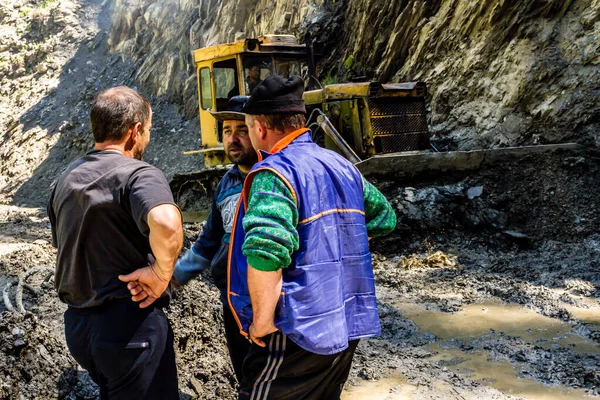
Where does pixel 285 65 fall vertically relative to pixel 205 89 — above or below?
above

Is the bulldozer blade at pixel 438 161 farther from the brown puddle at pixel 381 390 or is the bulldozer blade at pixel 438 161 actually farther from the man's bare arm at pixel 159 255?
the man's bare arm at pixel 159 255

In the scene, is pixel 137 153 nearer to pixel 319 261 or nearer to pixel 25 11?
pixel 319 261

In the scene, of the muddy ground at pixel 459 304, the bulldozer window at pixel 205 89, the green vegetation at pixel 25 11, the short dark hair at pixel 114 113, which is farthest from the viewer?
the green vegetation at pixel 25 11

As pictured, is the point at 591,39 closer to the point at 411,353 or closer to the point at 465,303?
the point at 465,303

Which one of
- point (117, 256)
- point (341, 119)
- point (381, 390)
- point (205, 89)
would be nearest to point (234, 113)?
point (117, 256)

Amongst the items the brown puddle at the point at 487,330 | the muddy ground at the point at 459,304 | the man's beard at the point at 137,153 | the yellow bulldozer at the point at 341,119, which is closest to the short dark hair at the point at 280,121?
the man's beard at the point at 137,153

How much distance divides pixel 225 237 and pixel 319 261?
90 cm

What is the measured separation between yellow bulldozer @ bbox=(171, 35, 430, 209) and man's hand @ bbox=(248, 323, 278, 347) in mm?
6868

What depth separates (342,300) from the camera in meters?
2.12

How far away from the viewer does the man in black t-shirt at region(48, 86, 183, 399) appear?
2211 mm

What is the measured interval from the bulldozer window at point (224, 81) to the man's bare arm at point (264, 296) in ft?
27.9

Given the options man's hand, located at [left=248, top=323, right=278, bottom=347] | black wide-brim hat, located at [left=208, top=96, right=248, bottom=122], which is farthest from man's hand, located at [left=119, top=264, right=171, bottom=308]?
black wide-brim hat, located at [left=208, top=96, right=248, bottom=122]

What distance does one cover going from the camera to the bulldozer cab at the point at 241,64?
10.1 meters

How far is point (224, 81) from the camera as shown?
34.1 feet
